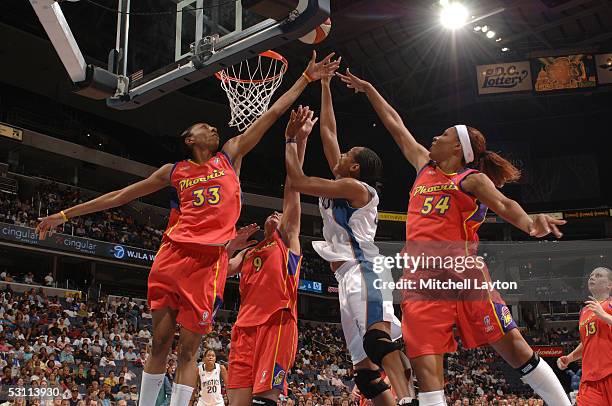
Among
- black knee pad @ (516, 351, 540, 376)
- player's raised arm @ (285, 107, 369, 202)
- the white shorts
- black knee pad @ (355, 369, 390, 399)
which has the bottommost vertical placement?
black knee pad @ (355, 369, 390, 399)

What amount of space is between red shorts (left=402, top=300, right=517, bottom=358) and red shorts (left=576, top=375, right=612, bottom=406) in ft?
8.09

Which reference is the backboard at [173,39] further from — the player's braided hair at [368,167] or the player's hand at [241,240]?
the player's hand at [241,240]

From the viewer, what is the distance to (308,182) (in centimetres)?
456

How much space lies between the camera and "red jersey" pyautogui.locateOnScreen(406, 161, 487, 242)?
4.22m

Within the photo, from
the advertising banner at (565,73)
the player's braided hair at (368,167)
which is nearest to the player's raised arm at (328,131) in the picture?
the player's braided hair at (368,167)

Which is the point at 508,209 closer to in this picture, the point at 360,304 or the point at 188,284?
the point at 360,304

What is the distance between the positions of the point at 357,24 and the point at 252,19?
16283 mm

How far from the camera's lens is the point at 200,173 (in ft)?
16.5

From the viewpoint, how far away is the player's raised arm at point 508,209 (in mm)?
3602

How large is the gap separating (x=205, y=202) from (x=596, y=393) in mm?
3912

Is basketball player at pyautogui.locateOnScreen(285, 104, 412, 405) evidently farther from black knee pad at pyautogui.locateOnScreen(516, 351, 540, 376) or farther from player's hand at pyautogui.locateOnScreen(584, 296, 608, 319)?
player's hand at pyautogui.locateOnScreen(584, 296, 608, 319)

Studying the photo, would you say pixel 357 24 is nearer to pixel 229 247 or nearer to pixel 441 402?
pixel 229 247

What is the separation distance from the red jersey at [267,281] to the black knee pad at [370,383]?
930 mm

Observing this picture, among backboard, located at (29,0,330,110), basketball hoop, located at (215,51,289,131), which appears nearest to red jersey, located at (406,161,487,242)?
backboard, located at (29,0,330,110)
